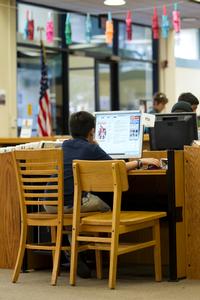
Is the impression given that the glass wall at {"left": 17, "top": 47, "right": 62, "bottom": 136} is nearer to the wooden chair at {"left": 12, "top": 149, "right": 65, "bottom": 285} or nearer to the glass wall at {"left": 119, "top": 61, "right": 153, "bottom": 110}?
the glass wall at {"left": 119, "top": 61, "right": 153, "bottom": 110}

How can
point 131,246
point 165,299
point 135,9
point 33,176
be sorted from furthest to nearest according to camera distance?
point 135,9 < point 33,176 < point 131,246 < point 165,299

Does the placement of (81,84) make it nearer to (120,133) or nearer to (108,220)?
(120,133)

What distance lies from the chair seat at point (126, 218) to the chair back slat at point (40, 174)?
0.25 meters

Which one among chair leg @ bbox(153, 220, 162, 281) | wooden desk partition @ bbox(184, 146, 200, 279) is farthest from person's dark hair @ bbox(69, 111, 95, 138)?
chair leg @ bbox(153, 220, 162, 281)

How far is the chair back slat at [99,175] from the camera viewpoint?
445cm

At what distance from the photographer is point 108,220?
14.5 ft

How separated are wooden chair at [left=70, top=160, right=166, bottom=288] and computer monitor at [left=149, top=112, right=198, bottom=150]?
812 millimetres

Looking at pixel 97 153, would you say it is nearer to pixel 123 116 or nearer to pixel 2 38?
pixel 123 116

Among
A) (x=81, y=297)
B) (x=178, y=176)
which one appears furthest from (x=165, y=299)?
(x=178, y=176)

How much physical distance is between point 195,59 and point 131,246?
31.3 ft

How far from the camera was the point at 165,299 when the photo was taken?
13.5ft

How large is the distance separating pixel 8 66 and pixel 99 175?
17.4ft

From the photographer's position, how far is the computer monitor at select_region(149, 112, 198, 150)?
208 inches

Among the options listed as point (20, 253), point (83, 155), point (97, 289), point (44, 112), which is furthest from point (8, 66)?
point (97, 289)
